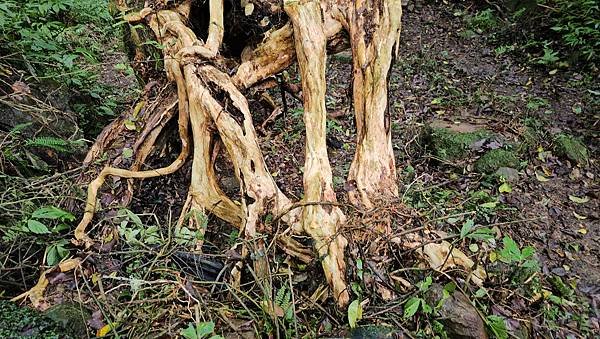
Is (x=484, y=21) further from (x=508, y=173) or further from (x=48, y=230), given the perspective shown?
(x=48, y=230)

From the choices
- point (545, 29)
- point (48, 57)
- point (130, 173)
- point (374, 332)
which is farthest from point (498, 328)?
point (545, 29)

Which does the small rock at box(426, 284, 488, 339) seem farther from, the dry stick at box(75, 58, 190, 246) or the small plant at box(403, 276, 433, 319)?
the dry stick at box(75, 58, 190, 246)

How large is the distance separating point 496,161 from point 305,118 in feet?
7.27

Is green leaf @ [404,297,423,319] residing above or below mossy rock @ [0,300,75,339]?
below

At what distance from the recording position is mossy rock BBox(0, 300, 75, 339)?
2.25m

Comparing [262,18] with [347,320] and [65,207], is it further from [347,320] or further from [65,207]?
[347,320]

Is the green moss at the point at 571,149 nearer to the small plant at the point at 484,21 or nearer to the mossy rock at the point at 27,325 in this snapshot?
the small plant at the point at 484,21

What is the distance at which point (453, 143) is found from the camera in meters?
4.61

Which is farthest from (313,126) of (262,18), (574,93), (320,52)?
(574,93)

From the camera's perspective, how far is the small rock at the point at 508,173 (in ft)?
13.9

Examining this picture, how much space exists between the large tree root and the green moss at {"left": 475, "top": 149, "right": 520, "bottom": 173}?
5.03 ft

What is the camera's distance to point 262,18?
14.4 feet

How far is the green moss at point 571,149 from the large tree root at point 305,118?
240 cm

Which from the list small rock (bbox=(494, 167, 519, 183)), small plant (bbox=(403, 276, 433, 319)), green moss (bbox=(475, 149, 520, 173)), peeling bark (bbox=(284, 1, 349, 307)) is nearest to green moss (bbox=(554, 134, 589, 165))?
green moss (bbox=(475, 149, 520, 173))
